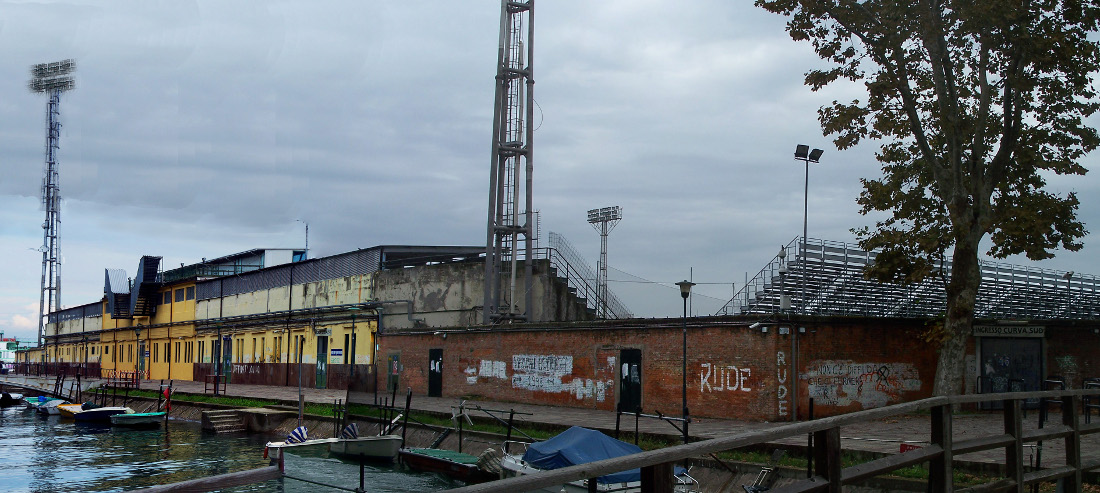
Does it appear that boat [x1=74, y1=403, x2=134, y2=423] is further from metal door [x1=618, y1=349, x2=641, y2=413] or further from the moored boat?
metal door [x1=618, y1=349, x2=641, y2=413]

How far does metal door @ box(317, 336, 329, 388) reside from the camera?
160 feet

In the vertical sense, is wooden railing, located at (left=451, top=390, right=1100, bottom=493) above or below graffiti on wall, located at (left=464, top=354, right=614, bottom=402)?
above

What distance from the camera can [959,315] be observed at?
23891 millimetres

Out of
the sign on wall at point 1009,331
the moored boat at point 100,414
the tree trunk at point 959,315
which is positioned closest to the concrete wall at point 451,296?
the moored boat at point 100,414

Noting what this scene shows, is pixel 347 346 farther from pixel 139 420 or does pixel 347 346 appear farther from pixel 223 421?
pixel 139 420

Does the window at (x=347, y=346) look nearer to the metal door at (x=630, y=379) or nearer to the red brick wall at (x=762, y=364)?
the red brick wall at (x=762, y=364)

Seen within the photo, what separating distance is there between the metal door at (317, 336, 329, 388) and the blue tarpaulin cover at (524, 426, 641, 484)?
33.0 metres

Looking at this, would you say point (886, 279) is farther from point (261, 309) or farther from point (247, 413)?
point (261, 309)

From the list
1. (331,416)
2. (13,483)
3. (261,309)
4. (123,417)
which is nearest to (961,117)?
(331,416)

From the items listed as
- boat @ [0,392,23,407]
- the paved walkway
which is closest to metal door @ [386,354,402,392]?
the paved walkway

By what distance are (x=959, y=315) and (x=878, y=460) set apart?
67.6 ft

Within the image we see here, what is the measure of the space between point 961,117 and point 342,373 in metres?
33.2

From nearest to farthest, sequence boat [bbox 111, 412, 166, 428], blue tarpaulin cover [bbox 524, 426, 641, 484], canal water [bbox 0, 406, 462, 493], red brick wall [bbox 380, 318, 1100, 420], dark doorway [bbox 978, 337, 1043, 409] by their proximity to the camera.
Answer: blue tarpaulin cover [bbox 524, 426, 641, 484] < canal water [bbox 0, 406, 462, 493] < red brick wall [bbox 380, 318, 1100, 420] < dark doorway [bbox 978, 337, 1043, 409] < boat [bbox 111, 412, 166, 428]

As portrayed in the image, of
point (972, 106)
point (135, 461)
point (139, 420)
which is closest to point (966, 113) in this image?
point (972, 106)
